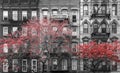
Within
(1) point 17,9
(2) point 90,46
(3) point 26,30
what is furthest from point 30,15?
(2) point 90,46

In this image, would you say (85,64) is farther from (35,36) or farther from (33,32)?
(35,36)

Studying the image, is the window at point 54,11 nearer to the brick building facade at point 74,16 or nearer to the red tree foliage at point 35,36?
the brick building facade at point 74,16

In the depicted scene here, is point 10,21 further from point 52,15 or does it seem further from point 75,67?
point 75,67

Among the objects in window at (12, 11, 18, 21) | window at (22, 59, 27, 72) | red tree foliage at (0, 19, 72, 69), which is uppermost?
window at (12, 11, 18, 21)

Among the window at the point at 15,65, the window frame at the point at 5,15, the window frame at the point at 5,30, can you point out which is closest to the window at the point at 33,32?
the window at the point at 15,65

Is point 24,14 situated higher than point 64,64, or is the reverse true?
point 24,14

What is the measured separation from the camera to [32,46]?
7256cm

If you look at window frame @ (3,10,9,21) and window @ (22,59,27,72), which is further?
window frame @ (3,10,9,21)

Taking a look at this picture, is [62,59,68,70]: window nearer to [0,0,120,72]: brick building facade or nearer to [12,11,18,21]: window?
[0,0,120,72]: brick building facade

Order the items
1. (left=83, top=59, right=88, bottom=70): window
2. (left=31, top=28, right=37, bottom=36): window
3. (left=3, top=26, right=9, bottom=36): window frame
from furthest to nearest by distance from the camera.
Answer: (left=3, top=26, right=9, bottom=36): window frame, (left=83, top=59, right=88, bottom=70): window, (left=31, top=28, right=37, bottom=36): window

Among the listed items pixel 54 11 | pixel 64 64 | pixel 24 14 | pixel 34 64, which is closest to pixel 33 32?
pixel 34 64

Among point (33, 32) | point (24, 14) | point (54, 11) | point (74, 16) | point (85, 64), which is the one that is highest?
point (54, 11)

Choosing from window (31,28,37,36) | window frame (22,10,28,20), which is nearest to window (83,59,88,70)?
Answer: window (31,28,37,36)

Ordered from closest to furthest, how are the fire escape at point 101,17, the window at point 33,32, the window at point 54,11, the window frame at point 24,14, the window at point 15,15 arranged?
1. the window at point 33,32
2. the fire escape at point 101,17
3. the window at point 54,11
4. the window frame at point 24,14
5. the window at point 15,15
